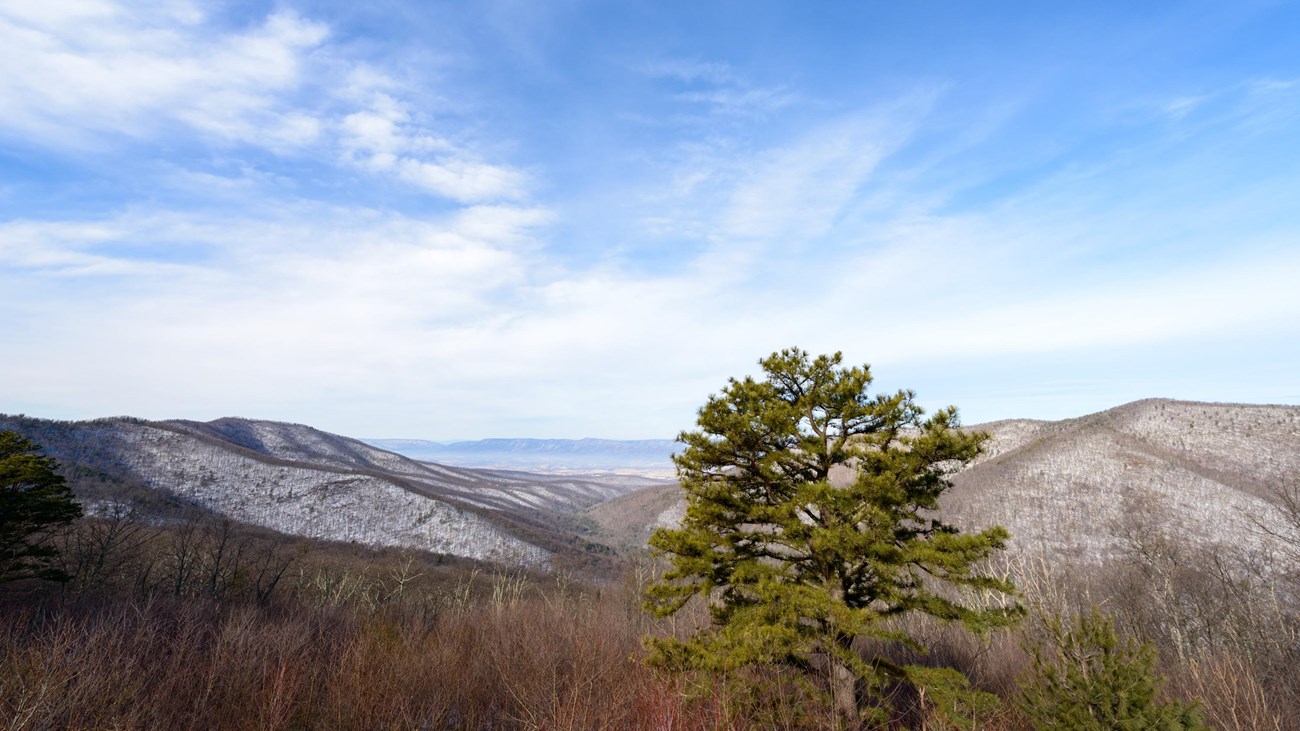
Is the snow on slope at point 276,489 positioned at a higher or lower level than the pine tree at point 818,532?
lower

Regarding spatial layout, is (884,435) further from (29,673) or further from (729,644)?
(29,673)

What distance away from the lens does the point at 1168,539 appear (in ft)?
179

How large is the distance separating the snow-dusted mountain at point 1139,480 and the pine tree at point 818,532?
54269 mm

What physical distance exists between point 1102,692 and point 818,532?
11.8 feet

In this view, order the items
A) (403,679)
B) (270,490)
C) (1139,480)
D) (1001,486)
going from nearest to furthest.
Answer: (403,679)
(1139,480)
(1001,486)
(270,490)

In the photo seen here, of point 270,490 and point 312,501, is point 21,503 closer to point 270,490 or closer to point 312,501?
point 312,501

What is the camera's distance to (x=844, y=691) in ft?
29.2

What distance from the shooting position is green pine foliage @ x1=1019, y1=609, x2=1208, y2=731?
235 inches

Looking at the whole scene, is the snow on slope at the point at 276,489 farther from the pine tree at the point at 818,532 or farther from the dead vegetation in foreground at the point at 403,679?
the pine tree at the point at 818,532

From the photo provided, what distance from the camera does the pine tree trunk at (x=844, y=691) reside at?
8.78 meters

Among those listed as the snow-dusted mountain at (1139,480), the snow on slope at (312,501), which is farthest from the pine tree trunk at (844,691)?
the snow on slope at (312,501)

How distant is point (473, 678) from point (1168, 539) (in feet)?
230

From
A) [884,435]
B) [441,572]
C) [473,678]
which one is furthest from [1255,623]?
[441,572]

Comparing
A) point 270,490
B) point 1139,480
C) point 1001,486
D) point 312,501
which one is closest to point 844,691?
point 1001,486
